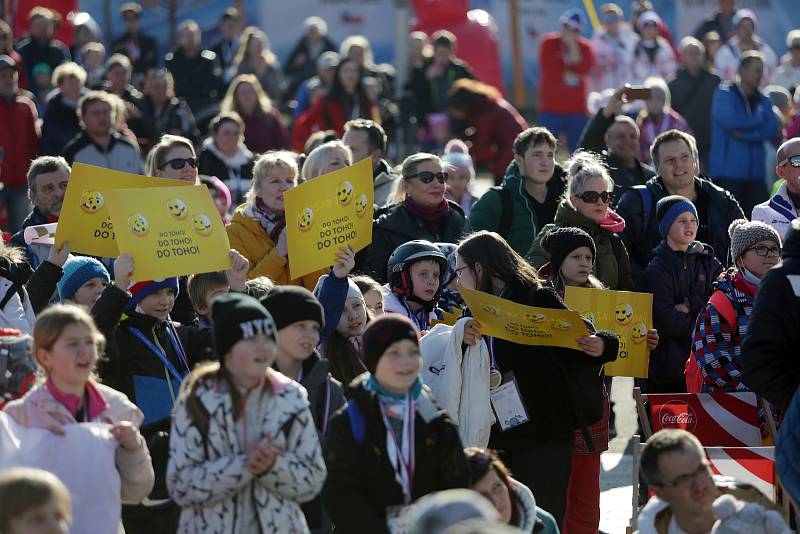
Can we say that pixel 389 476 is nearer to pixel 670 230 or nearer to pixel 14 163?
pixel 670 230

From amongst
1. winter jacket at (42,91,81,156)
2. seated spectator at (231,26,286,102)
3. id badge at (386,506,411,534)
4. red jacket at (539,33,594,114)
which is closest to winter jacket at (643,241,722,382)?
id badge at (386,506,411,534)

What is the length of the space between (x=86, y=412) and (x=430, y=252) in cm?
271

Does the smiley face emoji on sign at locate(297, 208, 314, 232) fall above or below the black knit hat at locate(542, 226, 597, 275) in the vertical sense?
above

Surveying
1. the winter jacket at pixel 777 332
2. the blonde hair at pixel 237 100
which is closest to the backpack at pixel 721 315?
the winter jacket at pixel 777 332

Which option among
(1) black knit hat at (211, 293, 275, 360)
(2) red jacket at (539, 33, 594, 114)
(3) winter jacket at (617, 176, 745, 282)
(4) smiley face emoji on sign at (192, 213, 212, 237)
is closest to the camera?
(1) black knit hat at (211, 293, 275, 360)

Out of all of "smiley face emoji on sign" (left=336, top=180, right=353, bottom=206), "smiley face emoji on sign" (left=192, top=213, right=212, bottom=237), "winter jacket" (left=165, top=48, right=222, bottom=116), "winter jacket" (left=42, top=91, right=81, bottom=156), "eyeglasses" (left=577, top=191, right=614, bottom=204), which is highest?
"winter jacket" (left=165, top=48, right=222, bottom=116)

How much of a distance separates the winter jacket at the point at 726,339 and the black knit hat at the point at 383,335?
8.28 feet

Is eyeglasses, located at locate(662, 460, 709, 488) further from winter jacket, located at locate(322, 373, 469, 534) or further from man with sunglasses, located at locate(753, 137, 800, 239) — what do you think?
man with sunglasses, located at locate(753, 137, 800, 239)

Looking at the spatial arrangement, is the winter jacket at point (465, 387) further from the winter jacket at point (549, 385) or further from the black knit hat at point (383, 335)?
the black knit hat at point (383, 335)

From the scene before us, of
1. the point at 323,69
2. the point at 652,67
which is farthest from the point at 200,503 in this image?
the point at 652,67

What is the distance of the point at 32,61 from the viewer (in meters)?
18.3

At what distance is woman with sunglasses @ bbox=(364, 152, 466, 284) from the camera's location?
9.69 m

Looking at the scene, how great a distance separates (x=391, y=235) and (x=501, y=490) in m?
3.38

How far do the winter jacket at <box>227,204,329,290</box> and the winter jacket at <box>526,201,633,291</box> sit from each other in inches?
53.0
